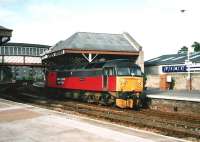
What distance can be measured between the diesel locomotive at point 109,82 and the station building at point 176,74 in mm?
11200

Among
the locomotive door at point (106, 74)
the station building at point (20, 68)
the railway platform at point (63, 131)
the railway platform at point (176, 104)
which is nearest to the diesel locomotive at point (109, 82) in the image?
the locomotive door at point (106, 74)

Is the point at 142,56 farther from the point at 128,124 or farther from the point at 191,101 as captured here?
the point at 128,124

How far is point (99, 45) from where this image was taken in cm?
3956

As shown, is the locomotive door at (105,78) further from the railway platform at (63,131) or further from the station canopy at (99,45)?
the station canopy at (99,45)

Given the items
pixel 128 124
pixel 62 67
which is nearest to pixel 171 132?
pixel 128 124

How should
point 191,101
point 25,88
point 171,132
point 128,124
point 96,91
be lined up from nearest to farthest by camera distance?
point 171,132 → point 128,124 → point 191,101 → point 96,91 → point 25,88

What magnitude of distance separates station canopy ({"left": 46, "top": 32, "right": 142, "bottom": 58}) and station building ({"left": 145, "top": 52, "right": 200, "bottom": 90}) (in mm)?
3957

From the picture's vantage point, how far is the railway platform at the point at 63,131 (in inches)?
447

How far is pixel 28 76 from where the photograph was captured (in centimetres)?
7625

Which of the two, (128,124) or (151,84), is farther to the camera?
(151,84)

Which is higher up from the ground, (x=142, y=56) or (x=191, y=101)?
(x=142, y=56)

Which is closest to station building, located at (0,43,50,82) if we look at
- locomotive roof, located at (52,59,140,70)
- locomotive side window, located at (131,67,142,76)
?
locomotive roof, located at (52,59,140,70)

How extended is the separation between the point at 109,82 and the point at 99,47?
1714 cm

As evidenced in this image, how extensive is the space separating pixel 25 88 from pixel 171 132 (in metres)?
35.3
